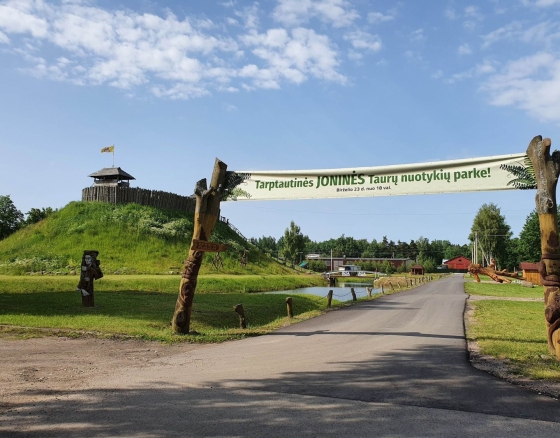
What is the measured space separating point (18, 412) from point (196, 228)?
7290 mm

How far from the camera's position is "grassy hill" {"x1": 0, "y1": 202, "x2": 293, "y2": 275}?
4147 cm

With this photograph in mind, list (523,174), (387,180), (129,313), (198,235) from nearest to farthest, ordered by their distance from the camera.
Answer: (523,174)
(387,180)
(198,235)
(129,313)

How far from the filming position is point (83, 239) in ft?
154

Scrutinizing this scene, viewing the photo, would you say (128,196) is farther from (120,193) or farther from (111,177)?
(111,177)

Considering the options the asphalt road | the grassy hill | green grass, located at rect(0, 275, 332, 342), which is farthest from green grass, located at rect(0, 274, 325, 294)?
the asphalt road

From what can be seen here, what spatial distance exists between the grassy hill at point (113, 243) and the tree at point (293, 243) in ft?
158

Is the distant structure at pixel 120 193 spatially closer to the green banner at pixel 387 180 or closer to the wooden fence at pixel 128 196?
the wooden fence at pixel 128 196

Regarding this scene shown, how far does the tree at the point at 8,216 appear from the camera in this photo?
239 feet

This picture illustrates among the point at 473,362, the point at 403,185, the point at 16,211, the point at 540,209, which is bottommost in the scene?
the point at 473,362

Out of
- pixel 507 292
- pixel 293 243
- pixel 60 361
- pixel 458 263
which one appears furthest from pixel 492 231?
pixel 60 361

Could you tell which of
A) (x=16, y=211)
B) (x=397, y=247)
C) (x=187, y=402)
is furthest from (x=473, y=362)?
(x=397, y=247)

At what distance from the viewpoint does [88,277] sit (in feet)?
62.4

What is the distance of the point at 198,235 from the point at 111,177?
51290mm

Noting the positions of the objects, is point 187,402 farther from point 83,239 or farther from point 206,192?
point 83,239
